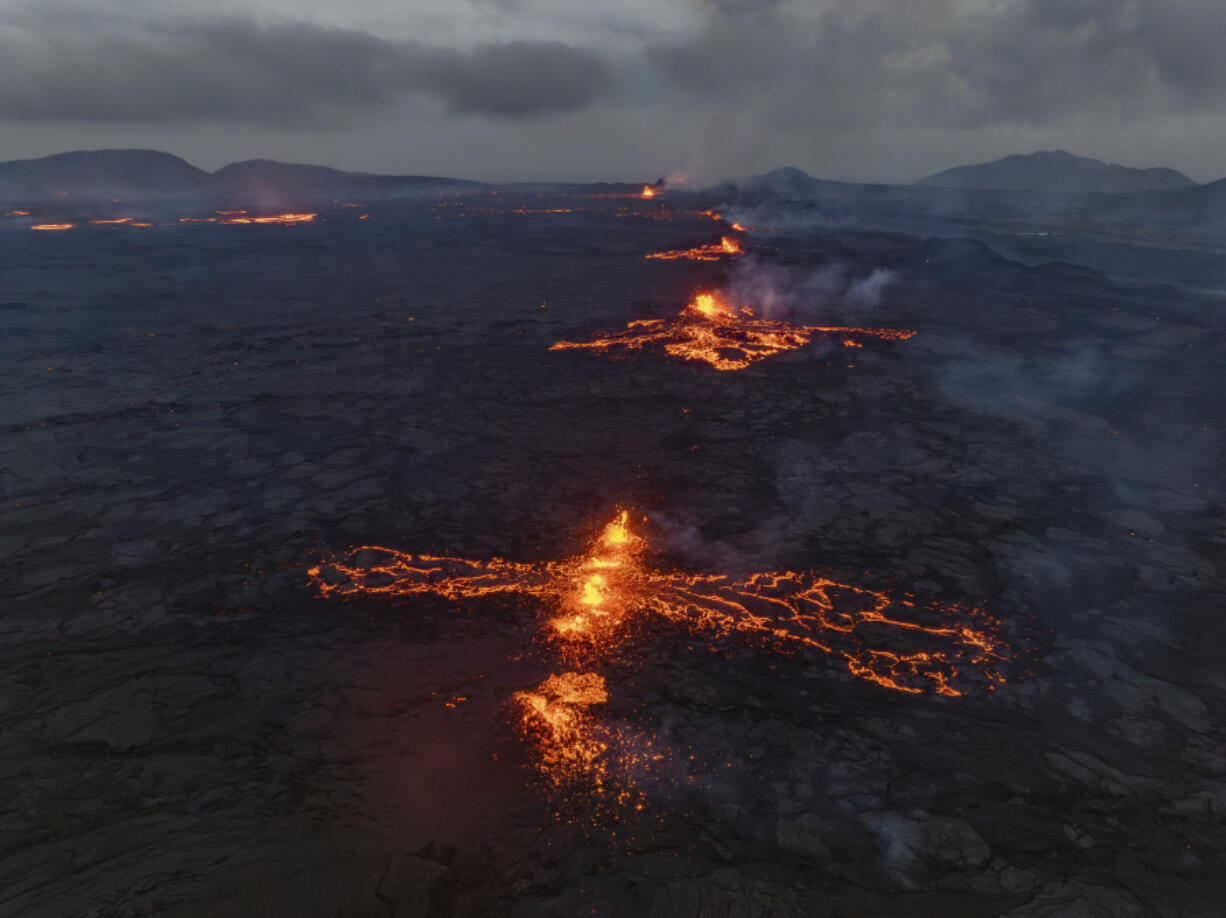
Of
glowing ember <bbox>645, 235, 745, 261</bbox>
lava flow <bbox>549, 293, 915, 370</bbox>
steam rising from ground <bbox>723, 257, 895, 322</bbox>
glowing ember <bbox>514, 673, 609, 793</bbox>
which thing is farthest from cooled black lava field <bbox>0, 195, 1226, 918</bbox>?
glowing ember <bbox>645, 235, 745, 261</bbox>

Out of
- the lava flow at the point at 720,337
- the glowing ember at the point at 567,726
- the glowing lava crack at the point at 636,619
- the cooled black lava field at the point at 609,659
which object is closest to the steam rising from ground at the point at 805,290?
the lava flow at the point at 720,337

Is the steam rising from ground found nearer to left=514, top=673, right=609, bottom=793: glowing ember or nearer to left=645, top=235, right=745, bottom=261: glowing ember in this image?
left=645, top=235, right=745, bottom=261: glowing ember

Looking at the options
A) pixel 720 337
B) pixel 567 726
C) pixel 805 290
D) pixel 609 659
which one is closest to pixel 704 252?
pixel 805 290

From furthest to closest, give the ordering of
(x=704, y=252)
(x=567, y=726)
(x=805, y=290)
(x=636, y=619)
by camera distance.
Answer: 1. (x=704, y=252)
2. (x=805, y=290)
3. (x=636, y=619)
4. (x=567, y=726)

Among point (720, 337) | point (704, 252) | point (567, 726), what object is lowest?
point (567, 726)

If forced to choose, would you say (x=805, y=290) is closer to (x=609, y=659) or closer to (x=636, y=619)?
(x=636, y=619)

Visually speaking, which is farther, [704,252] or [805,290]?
→ [704,252]

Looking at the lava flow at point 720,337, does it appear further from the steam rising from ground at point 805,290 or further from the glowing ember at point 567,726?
the glowing ember at point 567,726
